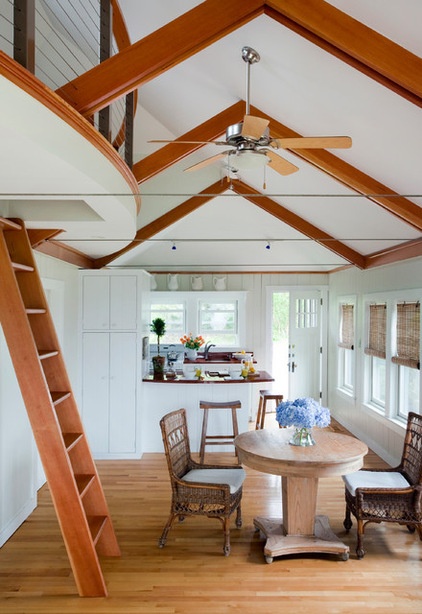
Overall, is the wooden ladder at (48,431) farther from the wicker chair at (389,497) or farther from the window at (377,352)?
the window at (377,352)

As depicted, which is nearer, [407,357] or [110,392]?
[407,357]

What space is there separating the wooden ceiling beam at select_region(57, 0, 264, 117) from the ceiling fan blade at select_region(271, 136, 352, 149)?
68 cm

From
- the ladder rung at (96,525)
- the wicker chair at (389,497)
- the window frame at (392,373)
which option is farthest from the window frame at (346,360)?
the ladder rung at (96,525)

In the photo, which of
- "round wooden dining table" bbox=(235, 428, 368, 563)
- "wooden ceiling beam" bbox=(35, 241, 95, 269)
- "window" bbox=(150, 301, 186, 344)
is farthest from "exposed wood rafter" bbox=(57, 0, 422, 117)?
"window" bbox=(150, 301, 186, 344)

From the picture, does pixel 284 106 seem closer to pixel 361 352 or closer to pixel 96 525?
pixel 96 525

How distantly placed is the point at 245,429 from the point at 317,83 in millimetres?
4295

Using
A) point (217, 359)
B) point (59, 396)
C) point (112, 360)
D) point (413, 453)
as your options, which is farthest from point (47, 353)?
point (217, 359)

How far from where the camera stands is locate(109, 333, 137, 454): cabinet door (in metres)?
6.25

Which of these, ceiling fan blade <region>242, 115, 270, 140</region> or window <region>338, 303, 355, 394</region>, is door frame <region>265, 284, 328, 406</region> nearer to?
window <region>338, 303, 355, 394</region>

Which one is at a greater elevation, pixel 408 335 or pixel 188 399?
pixel 408 335

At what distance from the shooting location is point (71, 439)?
3553mm

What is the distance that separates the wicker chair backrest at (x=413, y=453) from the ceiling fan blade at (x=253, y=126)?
8.68ft

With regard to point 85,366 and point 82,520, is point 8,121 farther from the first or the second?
point 85,366

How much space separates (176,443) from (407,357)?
2788 mm
